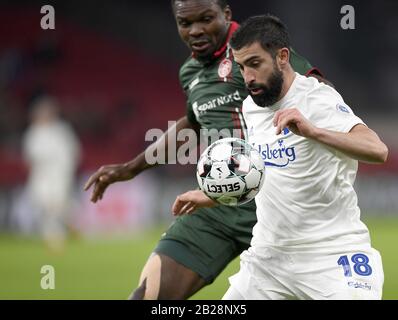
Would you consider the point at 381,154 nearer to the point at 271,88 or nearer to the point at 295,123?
the point at 295,123

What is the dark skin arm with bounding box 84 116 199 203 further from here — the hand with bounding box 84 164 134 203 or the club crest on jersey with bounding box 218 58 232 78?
the club crest on jersey with bounding box 218 58 232 78

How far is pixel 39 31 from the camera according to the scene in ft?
77.4

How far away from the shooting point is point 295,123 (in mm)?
4418

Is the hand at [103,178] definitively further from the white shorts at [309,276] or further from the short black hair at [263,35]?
the short black hair at [263,35]

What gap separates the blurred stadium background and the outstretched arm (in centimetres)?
1192

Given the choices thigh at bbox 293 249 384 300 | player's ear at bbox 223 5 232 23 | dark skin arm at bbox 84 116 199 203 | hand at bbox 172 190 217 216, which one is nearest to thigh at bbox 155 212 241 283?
dark skin arm at bbox 84 116 199 203

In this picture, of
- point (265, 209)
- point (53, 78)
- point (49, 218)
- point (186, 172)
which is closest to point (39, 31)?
point (53, 78)

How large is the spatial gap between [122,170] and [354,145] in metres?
2.43

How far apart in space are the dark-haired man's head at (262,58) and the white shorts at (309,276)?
92 centimetres

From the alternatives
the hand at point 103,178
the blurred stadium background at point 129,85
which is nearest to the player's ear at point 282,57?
the hand at point 103,178

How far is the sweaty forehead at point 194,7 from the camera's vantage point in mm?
5953

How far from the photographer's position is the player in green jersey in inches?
232

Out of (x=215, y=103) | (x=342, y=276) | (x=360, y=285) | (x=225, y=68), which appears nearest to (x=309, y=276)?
(x=342, y=276)
